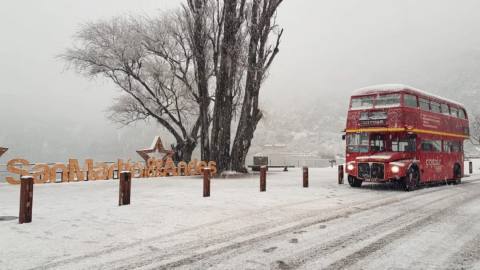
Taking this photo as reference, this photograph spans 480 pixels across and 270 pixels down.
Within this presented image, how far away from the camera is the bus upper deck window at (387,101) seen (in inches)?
518

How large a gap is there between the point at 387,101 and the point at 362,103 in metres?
0.96

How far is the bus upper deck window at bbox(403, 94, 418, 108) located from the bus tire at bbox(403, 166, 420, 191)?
7.67 feet

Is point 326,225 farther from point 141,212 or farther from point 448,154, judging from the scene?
point 448,154

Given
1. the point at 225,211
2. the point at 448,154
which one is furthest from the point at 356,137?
the point at 225,211

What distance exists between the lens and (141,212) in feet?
26.3

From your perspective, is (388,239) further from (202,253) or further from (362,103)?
(362,103)

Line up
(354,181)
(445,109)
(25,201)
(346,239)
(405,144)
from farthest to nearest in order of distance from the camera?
(445,109), (354,181), (405,144), (25,201), (346,239)

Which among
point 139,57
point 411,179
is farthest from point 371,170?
point 139,57

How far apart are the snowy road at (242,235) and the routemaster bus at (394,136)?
11.4 feet

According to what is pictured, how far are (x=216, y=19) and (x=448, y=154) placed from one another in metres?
14.1

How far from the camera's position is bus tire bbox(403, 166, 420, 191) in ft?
43.2

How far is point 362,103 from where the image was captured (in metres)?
14.0

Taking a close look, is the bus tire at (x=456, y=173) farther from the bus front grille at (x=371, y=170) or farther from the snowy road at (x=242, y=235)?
the snowy road at (x=242, y=235)

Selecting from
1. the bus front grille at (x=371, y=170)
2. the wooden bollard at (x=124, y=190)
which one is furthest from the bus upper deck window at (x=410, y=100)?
the wooden bollard at (x=124, y=190)
